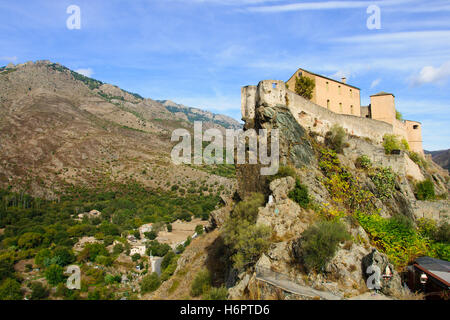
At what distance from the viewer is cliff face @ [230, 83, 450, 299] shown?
1022 centimetres

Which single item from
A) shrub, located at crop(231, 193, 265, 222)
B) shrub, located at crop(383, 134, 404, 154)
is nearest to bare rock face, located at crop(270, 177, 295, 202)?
shrub, located at crop(231, 193, 265, 222)

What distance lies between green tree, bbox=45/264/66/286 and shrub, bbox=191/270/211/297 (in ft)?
125

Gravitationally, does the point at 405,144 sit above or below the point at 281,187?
above

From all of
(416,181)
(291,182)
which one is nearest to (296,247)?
(291,182)

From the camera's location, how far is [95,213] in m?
74.1

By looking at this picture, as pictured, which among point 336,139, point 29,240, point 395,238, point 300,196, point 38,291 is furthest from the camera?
point 29,240

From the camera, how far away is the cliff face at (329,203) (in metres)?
10.2

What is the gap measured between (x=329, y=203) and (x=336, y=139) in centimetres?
657

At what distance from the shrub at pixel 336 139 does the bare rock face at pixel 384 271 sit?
37.2ft

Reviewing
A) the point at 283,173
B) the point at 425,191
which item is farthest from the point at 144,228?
the point at 283,173

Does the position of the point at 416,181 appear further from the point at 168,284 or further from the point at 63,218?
the point at 63,218

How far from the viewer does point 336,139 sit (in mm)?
21016

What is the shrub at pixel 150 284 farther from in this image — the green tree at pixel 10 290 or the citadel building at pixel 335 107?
the citadel building at pixel 335 107

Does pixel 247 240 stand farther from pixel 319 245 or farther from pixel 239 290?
pixel 319 245
